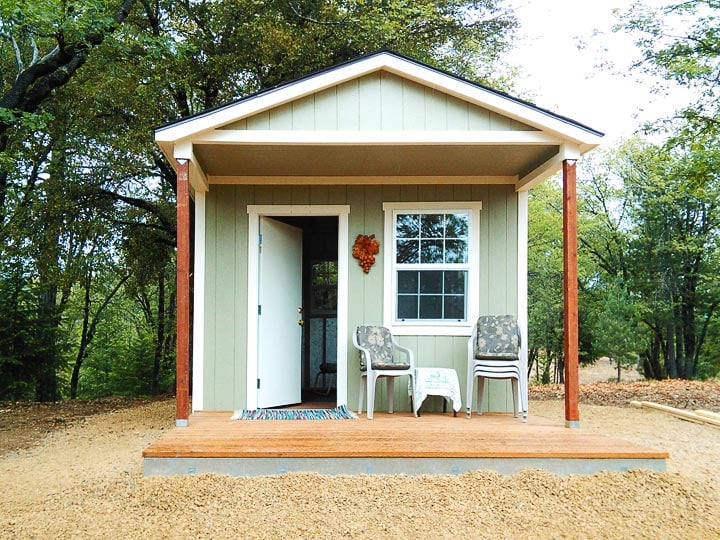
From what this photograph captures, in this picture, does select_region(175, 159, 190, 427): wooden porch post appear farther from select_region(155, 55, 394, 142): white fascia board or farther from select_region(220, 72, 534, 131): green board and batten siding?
select_region(220, 72, 534, 131): green board and batten siding

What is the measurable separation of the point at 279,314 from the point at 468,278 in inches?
77.1

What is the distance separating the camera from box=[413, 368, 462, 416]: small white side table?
19.8ft

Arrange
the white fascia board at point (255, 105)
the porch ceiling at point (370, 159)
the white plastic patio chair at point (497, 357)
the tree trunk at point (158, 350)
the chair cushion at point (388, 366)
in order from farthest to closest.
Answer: the tree trunk at point (158, 350) → the chair cushion at point (388, 366) → the white plastic patio chair at point (497, 357) → the porch ceiling at point (370, 159) → the white fascia board at point (255, 105)

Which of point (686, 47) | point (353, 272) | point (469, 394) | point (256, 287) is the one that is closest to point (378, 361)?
point (469, 394)

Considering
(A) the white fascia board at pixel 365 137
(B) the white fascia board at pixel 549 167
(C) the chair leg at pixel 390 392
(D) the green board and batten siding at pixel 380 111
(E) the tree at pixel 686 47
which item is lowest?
(C) the chair leg at pixel 390 392

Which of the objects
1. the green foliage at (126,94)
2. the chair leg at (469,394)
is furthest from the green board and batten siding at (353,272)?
the green foliage at (126,94)

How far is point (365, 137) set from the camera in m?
5.33

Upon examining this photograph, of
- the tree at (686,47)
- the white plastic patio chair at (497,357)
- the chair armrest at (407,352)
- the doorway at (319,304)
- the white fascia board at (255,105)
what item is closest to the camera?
the white fascia board at (255,105)

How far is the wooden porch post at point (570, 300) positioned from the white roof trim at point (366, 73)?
40 cm

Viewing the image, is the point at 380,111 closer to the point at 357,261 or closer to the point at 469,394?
the point at 357,261

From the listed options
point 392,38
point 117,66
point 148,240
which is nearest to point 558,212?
point 392,38

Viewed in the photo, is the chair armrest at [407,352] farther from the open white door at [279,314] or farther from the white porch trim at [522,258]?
the open white door at [279,314]

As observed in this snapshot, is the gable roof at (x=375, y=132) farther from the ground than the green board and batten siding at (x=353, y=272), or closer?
farther from the ground

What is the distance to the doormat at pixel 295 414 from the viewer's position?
593 cm
